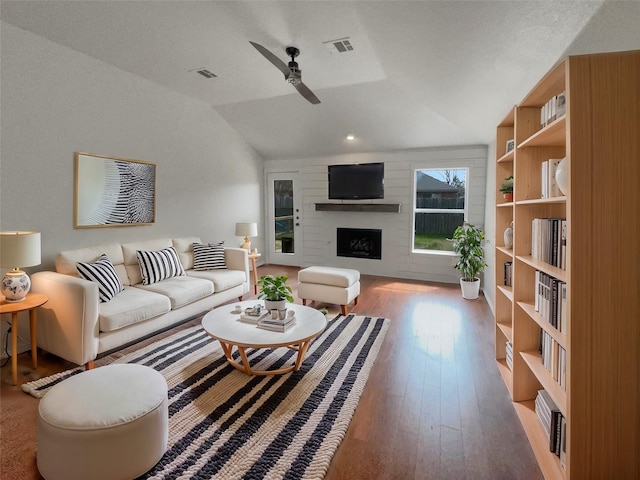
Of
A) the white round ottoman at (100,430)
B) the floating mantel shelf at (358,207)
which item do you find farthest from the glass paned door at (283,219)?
the white round ottoman at (100,430)

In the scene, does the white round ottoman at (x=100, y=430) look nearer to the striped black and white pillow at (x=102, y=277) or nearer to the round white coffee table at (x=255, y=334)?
the round white coffee table at (x=255, y=334)

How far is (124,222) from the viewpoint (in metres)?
3.91

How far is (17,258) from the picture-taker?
96.1 inches

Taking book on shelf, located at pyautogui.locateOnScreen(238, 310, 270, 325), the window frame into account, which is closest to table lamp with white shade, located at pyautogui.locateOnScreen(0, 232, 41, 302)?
book on shelf, located at pyautogui.locateOnScreen(238, 310, 270, 325)

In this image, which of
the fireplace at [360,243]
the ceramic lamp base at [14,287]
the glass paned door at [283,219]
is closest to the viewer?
the ceramic lamp base at [14,287]

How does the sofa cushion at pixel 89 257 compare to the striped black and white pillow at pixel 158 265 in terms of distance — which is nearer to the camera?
the sofa cushion at pixel 89 257

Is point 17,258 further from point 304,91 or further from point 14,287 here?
point 304,91

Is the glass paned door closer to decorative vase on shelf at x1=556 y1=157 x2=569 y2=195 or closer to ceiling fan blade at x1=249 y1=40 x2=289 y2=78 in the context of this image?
ceiling fan blade at x1=249 y1=40 x2=289 y2=78

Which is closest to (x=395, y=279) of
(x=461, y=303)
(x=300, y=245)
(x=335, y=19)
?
(x=461, y=303)

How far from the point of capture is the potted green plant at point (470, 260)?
4609 mm

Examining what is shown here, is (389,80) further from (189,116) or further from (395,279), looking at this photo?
(395,279)

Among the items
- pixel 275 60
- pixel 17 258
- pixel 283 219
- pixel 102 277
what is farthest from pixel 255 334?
pixel 283 219

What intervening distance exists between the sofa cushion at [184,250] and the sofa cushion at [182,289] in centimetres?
48

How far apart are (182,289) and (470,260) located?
366cm
